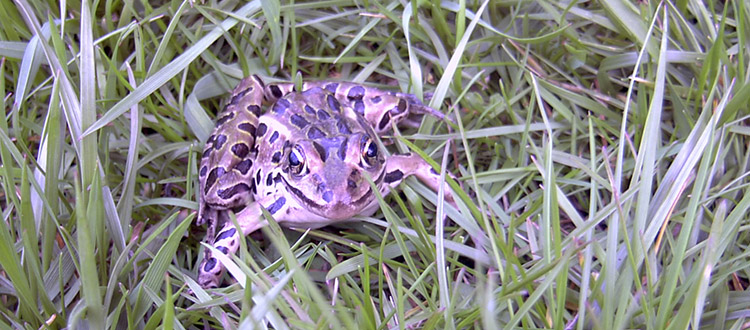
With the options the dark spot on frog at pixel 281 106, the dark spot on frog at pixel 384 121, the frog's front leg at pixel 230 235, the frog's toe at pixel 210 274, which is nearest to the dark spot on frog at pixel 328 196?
the frog's front leg at pixel 230 235

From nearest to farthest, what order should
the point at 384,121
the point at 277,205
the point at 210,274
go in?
1. the point at 210,274
2. the point at 277,205
3. the point at 384,121

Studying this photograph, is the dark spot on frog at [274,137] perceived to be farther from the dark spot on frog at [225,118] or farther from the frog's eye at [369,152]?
the frog's eye at [369,152]

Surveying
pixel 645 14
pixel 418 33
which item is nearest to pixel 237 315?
pixel 418 33

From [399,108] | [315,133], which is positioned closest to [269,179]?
[315,133]

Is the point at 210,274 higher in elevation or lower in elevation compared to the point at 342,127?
lower

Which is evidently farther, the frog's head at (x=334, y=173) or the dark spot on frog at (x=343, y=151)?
the dark spot on frog at (x=343, y=151)

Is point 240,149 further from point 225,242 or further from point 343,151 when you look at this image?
point 343,151

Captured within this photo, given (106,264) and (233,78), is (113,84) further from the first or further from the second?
(106,264)
